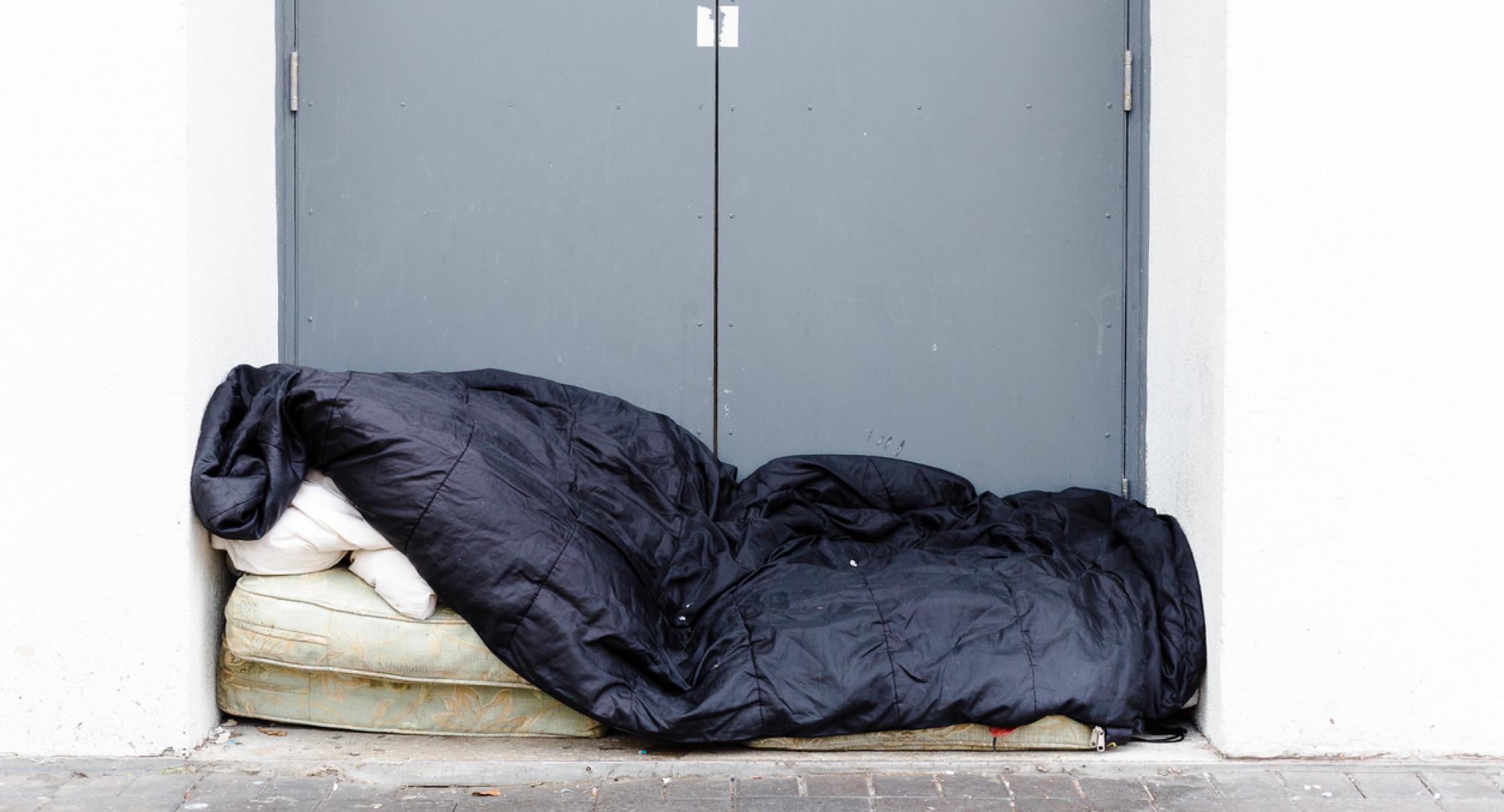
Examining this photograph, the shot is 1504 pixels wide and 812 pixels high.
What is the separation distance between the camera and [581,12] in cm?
378

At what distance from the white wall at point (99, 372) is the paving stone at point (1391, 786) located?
9.22 feet

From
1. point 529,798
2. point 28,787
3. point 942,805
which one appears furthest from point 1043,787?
point 28,787

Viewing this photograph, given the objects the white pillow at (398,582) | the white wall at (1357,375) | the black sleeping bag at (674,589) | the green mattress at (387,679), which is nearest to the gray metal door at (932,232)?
the black sleeping bag at (674,589)

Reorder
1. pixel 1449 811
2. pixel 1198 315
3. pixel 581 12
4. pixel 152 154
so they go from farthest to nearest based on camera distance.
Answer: pixel 581 12, pixel 1198 315, pixel 152 154, pixel 1449 811

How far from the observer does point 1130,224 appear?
12.5 feet

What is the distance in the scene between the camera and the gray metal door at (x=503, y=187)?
12.4ft

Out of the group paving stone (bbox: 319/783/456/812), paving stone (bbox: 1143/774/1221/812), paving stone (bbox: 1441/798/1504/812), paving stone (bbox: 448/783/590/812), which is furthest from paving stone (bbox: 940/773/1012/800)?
paving stone (bbox: 319/783/456/812)

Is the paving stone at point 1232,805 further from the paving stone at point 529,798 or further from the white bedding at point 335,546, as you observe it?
the white bedding at point 335,546

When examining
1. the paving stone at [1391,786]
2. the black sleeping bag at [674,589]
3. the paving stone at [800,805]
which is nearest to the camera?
the paving stone at [800,805]

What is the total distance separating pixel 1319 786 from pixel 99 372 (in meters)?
3.03

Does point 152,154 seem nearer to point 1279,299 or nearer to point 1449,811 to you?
point 1279,299

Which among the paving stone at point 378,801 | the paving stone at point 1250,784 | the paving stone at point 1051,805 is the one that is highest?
the paving stone at point 1250,784

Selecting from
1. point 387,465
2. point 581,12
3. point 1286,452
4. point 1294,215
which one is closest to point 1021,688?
point 1286,452

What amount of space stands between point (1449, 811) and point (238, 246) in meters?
3.25
